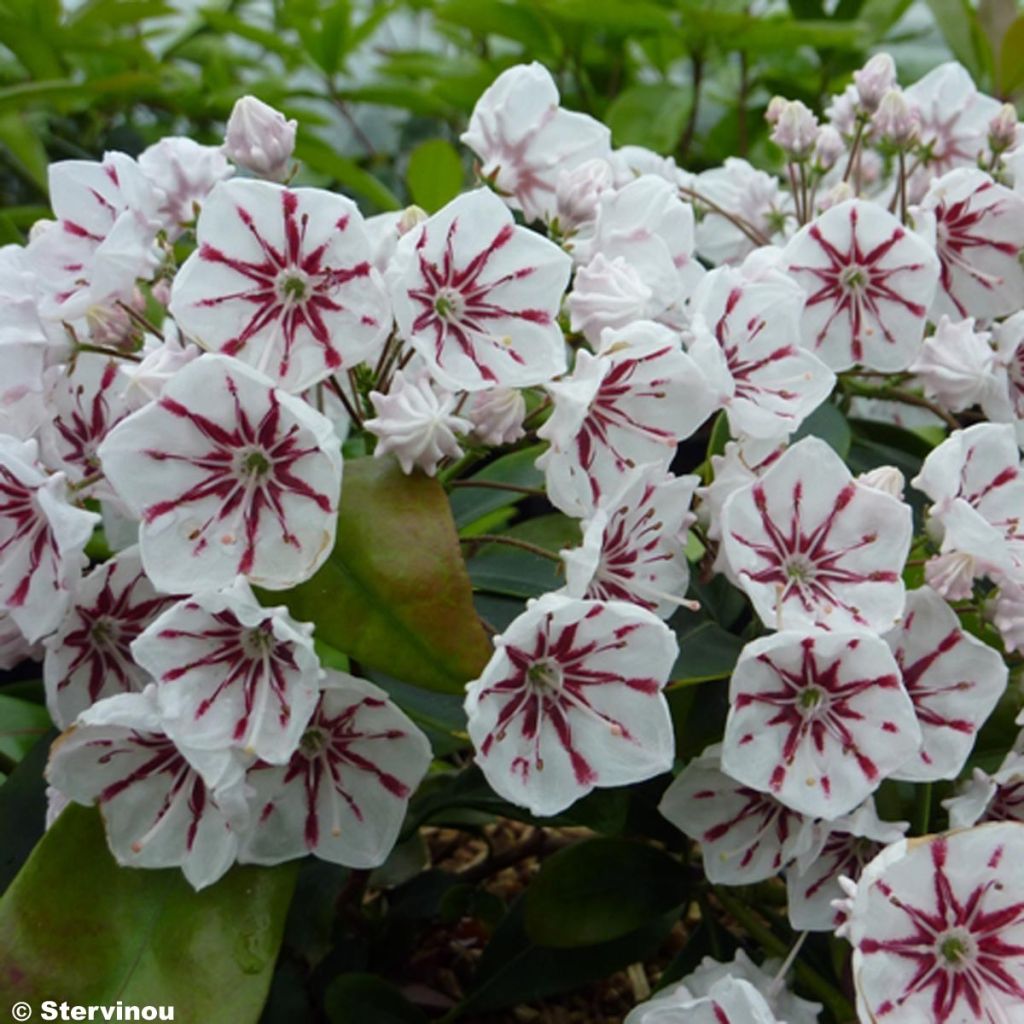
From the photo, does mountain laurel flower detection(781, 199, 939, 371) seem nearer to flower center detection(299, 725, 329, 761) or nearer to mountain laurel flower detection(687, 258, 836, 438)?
mountain laurel flower detection(687, 258, 836, 438)

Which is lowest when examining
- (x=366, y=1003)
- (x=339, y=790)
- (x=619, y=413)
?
(x=366, y=1003)

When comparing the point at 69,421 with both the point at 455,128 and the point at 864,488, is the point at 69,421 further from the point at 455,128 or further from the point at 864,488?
the point at 455,128

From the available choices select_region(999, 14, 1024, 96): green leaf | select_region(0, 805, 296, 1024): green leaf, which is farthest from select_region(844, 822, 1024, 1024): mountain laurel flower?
select_region(999, 14, 1024, 96): green leaf

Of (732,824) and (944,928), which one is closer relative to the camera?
(944,928)

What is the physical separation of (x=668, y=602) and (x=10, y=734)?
1.71ft

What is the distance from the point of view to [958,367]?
1.10 m

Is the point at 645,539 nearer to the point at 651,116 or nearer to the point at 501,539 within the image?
the point at 501,539

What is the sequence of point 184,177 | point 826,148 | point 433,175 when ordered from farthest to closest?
point 433,175 < point 826,148 < point 184,177

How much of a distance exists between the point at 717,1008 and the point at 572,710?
0.21 metres

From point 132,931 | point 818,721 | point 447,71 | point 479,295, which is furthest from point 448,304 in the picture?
point 447,71

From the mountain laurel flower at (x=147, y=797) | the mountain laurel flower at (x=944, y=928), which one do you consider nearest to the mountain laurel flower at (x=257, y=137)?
the mountain laurel flower at (x=147, y=797)

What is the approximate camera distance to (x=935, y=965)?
32.2 inches

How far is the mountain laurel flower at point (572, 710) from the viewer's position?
830 mm

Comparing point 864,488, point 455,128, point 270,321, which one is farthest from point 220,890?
point 455,128
